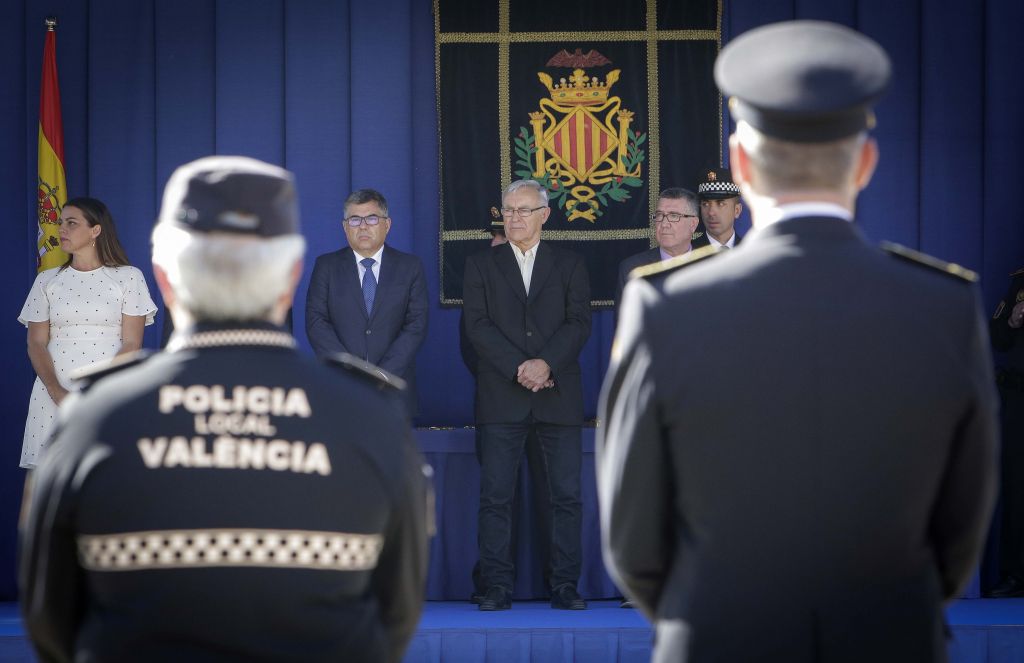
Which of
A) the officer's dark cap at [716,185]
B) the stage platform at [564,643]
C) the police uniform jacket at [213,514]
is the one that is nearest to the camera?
the police uniform jacket at [213,514]

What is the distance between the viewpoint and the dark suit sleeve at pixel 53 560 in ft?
5.04

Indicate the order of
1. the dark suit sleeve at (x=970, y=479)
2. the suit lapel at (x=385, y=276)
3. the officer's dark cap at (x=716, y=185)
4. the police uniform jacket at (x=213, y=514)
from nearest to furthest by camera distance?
1. the police uniform jacket at (x=213, y=514)
2. the dark suit sleeve at (x=970, y=479)
3. the suit lapel at (x=385, y=276)
4. the officer's dark cap at (x=716, y=185)

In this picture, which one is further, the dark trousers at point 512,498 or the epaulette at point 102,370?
the dark trousers at point 512,498

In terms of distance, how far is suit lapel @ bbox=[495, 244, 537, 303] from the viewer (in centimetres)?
538

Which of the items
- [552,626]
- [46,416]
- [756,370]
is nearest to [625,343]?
[756,370]

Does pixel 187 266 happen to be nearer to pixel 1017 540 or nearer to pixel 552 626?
pixel 552 626

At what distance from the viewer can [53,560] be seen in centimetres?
155

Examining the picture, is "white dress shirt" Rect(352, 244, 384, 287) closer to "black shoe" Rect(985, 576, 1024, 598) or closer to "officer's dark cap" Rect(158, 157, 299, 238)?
"black shoe" Rect(985, 576, 1024, 598)

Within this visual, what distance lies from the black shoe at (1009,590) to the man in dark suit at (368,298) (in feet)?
8.49

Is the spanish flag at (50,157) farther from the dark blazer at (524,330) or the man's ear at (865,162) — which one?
the man's ear at (865,162)

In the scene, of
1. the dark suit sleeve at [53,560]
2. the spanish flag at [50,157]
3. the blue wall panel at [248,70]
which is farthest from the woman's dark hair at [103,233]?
the dark suit sleeve at [53,560]

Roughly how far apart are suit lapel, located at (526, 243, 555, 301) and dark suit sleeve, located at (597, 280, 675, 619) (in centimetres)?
364

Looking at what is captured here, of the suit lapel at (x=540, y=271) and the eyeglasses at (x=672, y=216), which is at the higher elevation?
the eyeglasses at (x=672, y=216)

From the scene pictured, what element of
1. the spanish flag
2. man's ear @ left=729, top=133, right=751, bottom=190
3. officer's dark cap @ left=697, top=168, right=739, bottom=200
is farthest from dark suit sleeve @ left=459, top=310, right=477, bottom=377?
man's ear @ left=729, top=133, right=751, bottom=190
